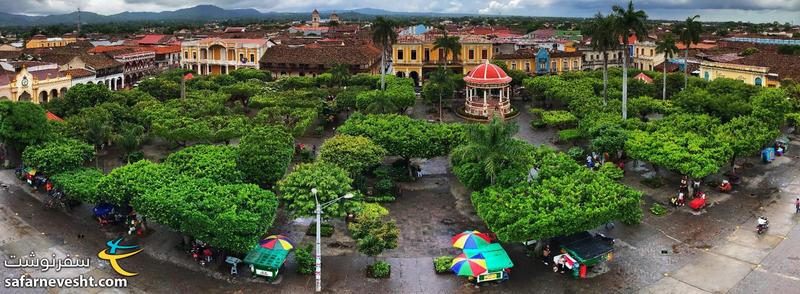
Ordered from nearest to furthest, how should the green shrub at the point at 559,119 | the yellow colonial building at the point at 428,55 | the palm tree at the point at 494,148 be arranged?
the palm tree at the point at 494,148
the green shrub at the point at 559,119
the yellow colonial building at the point at 428,55

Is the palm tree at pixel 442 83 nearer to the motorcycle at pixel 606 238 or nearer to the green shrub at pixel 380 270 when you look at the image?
the motorcycle at pixel 606 238

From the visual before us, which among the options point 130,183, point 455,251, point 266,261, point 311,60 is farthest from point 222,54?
point 455,251

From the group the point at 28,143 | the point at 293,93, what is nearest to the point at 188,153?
the point at 28,143

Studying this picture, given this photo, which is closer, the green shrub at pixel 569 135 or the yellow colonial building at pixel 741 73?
the green shrub at pixel 569 135

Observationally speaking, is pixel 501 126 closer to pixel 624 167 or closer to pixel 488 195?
pixel 488 195

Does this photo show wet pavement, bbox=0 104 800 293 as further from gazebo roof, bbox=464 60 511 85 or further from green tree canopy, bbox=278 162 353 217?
gazebo roof, bbox=464 60 511 85

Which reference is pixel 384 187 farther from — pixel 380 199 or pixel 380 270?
pixel 380 270

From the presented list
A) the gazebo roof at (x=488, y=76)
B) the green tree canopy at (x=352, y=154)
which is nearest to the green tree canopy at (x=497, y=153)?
the green tree canopy at (x=352, y=154)
